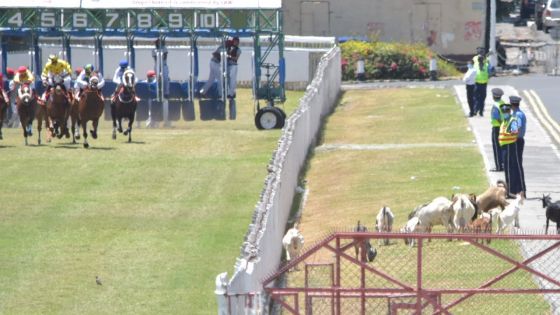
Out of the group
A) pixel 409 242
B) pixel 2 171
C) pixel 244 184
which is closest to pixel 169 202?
pixel 244 184

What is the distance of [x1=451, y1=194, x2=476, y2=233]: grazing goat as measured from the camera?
21.2 meters

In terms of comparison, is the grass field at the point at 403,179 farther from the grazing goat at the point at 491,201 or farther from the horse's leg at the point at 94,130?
the horse's leg at the point at 94,130

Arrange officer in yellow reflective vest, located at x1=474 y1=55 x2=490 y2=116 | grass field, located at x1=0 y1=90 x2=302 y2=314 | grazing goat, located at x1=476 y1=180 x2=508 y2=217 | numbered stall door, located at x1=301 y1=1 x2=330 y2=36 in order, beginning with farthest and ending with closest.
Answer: numbered stall door, located at x1=301 y1=1 x2=330 y2=36, officer in yellow reflective vest, located at x1=474 y1=55 x2=490 y2=116, grazing goat, located at x1=476 y1=180 x2=508 y2=217, grass field, located at x1=0 y1=90 x2=302 y2=314

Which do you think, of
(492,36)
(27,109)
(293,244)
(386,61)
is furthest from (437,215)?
(492,36)

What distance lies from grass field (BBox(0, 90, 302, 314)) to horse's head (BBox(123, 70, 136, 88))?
1449 millimetres

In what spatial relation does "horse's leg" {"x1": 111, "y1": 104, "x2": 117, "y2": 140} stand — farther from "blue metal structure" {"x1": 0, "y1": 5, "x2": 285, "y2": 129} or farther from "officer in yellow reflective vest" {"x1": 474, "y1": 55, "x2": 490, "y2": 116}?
"officer in yellow reflective vest" {"x1": 474, "y1": 55, "x2": 490, "y2": 116}

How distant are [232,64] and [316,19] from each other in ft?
80.3

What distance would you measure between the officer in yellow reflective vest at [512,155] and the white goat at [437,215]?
420 cm

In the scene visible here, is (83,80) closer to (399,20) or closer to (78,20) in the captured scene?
(78,20)

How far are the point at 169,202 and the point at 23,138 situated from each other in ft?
34.9

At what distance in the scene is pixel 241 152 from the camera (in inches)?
1404

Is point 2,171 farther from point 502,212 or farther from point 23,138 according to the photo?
point 502,212

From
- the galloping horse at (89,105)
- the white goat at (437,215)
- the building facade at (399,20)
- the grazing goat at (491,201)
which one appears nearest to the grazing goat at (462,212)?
the white goat at (437,215)

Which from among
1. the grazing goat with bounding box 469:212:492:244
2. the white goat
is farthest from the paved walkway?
the white goat
